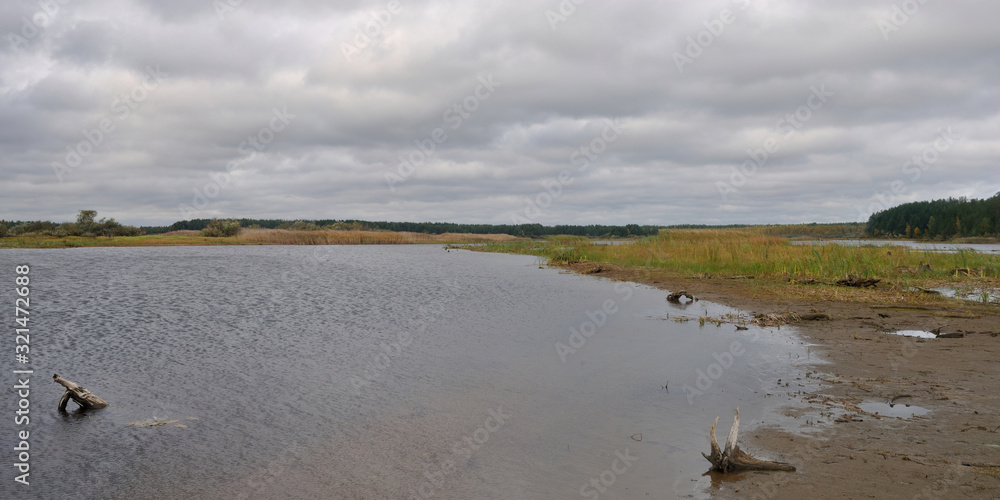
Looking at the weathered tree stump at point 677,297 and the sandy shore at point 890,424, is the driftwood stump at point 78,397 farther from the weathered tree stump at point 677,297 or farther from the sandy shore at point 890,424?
the weathered tree stump at point 677,297

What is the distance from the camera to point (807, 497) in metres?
4.68

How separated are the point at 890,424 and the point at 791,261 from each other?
19.8 m

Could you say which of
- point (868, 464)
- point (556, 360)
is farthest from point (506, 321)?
point (868, 464)

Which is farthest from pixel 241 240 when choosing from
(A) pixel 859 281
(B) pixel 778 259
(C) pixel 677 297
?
(A) pixel 859 281

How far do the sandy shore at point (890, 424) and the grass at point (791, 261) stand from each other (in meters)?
9.49

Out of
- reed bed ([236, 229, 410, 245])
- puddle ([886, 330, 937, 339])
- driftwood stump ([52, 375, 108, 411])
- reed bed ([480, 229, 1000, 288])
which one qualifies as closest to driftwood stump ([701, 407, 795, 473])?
driftwood stump ([52, 375, 108, 411])

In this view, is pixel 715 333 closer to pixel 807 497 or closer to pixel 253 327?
pixel 807 497

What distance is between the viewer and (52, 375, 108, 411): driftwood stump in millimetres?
6840

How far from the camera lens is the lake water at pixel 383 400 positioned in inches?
211

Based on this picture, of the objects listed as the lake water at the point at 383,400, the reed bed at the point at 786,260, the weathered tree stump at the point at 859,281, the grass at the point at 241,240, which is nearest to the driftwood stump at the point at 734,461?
the lake water at the point at 383,400

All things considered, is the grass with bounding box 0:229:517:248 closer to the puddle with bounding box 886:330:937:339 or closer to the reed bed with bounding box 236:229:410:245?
the reed bed with bounding box 236:229:410:245

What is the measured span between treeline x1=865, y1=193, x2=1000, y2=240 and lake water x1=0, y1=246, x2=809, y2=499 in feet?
340

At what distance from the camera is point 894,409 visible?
22.9ft

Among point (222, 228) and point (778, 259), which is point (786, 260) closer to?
point (778, 259)
